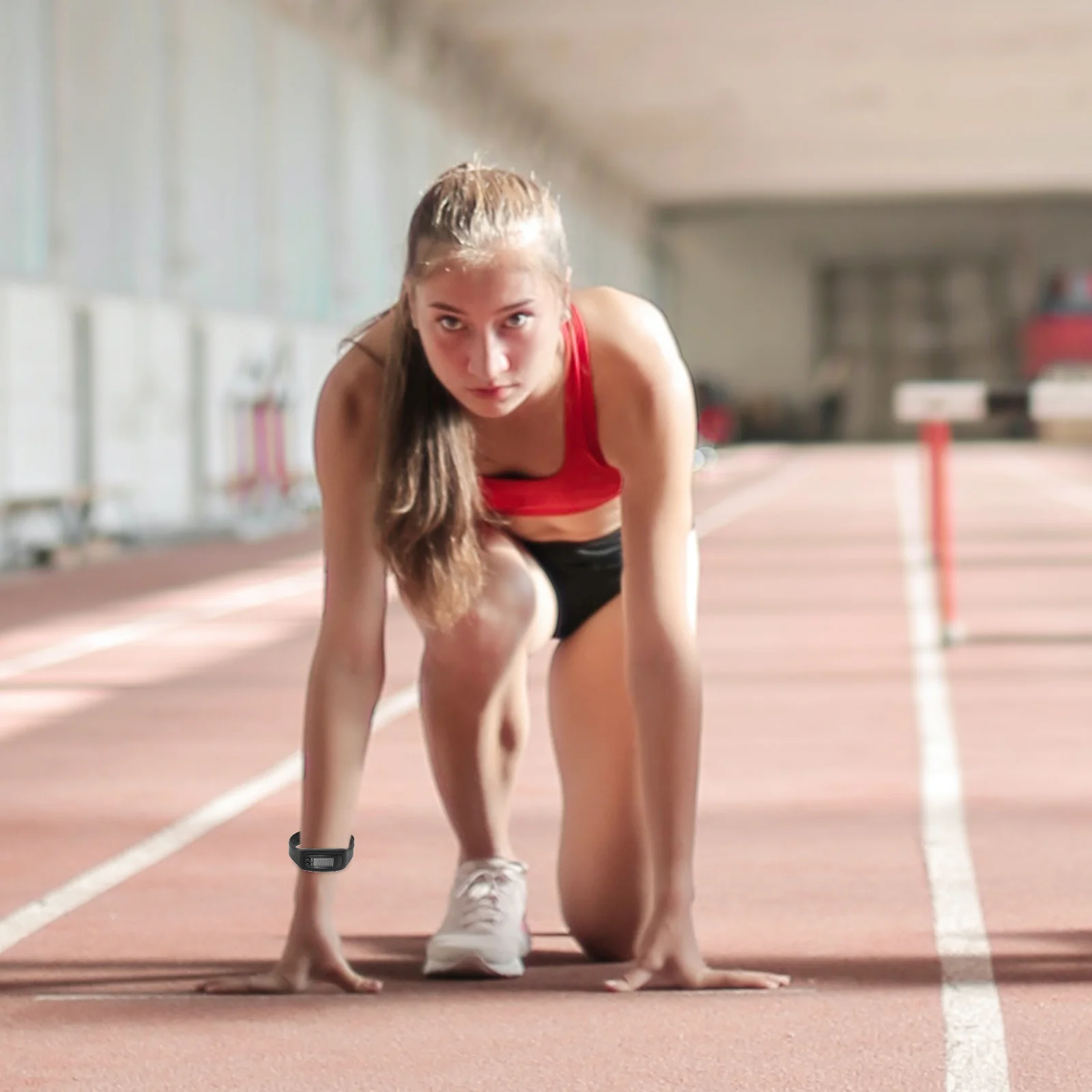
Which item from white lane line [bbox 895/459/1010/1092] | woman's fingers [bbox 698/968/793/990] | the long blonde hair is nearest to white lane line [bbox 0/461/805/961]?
the long blonde hair

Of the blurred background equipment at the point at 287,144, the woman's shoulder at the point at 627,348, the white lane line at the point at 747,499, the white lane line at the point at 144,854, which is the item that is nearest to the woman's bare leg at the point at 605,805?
the woman's shoulder at the point at 627,348

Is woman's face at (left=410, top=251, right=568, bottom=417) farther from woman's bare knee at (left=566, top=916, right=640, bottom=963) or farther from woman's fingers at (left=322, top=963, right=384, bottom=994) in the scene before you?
woman's bare knee at (left=566, top=916, right=640, bottom=963)

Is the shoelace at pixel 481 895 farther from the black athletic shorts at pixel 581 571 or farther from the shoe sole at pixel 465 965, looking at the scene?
the black athletic shorts at pixel 581 571

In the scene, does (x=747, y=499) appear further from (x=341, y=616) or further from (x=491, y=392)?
(x=491, y=392)

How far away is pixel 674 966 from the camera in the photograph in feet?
11.4

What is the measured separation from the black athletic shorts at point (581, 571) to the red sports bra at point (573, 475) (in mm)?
101

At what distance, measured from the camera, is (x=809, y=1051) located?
10.4 ft

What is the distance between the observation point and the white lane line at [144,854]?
13.8 feet

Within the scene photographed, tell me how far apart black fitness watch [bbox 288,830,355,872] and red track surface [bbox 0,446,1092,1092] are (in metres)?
0.22

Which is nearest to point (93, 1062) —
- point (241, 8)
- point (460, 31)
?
point (241, 8)

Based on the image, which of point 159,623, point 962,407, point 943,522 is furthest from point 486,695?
point 159,623

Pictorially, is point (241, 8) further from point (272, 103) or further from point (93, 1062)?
point (93, 1062)

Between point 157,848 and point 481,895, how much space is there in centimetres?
151

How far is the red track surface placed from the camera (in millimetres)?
3166
